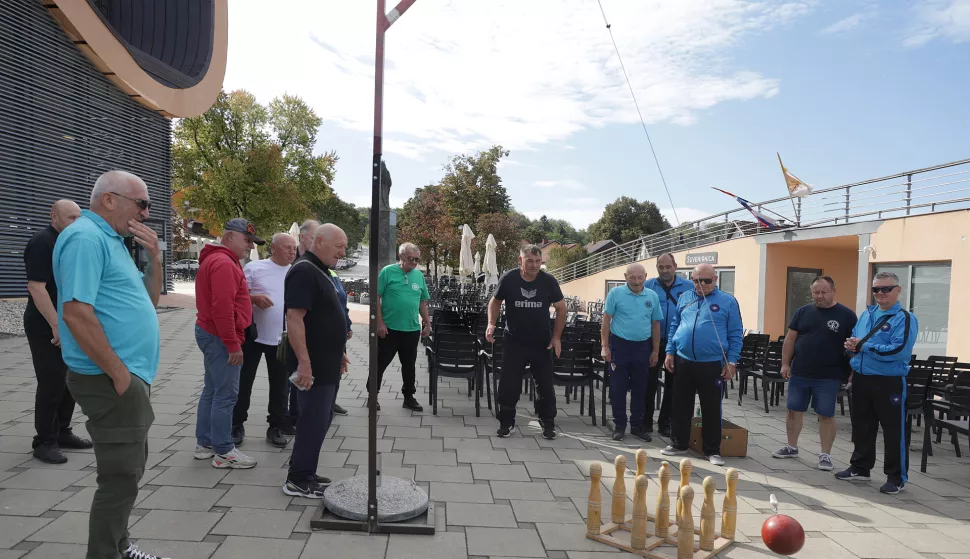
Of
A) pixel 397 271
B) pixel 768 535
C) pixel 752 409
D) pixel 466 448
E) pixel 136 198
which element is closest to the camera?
pixel 768 535

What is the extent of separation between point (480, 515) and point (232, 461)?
1.97m

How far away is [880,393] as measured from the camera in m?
4.39

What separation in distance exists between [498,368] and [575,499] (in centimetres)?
268

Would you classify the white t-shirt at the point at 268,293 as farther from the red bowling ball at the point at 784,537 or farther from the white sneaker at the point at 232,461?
the red bowling ball at the point at 784,537

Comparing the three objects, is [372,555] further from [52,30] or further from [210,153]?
[210,153]

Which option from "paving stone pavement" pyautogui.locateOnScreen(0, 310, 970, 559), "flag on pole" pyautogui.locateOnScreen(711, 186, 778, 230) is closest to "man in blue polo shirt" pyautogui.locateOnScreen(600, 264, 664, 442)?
"paving stone pavement" pyautogui.locateOnScreen(0, 310, 970, 559)

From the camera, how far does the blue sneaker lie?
4304 mm

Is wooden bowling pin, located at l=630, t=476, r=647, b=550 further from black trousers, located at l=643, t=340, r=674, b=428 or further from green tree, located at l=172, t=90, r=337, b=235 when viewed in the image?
green tree, located at l=172, t=90, r=337, b=235

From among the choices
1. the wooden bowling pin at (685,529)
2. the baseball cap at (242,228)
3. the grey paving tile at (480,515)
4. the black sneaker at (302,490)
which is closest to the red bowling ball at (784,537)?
the wooden bowling pin at (685,529)

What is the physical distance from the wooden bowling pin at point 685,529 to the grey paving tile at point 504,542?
74 cm

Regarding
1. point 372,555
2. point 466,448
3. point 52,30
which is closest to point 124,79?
point 52,30

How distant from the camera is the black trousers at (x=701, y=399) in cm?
489

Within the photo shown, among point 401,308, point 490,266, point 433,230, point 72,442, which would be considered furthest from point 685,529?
point 433,230

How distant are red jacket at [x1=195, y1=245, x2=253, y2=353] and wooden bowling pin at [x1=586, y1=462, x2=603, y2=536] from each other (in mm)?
2612
